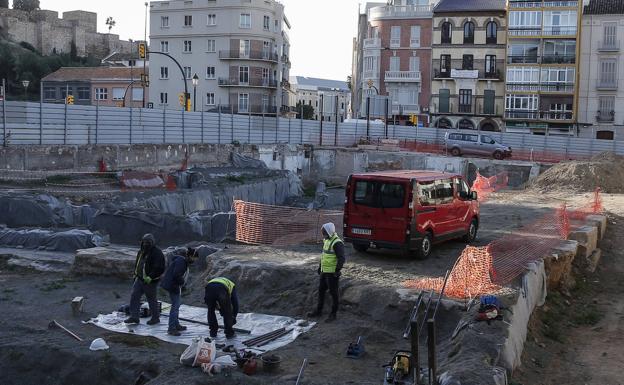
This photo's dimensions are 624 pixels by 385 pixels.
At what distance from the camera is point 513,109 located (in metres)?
61.8

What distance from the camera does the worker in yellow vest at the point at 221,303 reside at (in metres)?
10.6

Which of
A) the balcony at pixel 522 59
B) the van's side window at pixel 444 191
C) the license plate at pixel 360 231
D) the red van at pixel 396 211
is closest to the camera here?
the red van at pixel 396 211

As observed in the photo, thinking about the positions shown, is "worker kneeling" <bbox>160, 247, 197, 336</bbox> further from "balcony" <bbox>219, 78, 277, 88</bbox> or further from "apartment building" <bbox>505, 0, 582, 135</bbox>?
"balcony" <bbox>219, 78, 277, 88</bbox>

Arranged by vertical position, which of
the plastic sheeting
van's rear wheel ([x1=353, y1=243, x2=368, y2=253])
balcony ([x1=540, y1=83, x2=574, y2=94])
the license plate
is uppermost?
balcony ([x1=540, y1=83, x2=574, y2=94])

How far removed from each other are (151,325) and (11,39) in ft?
370

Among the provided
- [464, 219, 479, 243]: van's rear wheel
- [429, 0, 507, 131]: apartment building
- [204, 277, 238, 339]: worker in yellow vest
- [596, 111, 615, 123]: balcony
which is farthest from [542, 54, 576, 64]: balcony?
[204, 277, 238, 339]: worker in yellow vest

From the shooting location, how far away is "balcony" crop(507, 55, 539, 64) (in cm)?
6078

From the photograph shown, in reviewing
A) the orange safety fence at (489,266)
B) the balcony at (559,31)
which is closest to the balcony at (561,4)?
the balcony at (559,31)

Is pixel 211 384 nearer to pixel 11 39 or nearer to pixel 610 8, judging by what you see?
pixel 610 8

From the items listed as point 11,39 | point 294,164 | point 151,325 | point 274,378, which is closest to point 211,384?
point 274,378

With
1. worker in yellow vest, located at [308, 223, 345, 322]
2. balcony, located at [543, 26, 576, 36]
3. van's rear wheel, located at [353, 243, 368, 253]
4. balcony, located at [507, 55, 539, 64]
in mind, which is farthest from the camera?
balcony, located at [507, 55, 539, 64]

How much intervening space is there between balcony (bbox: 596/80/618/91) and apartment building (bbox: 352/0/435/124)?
48.5 ft

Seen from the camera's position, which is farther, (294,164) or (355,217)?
(294,164)

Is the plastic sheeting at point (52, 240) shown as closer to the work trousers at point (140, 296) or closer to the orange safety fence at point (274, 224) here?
the orange safety fence at point (274, 224)
